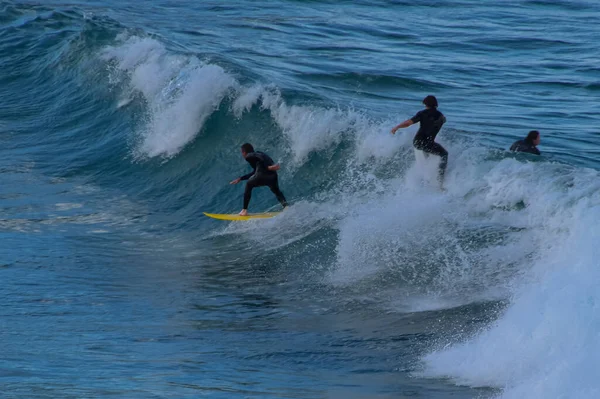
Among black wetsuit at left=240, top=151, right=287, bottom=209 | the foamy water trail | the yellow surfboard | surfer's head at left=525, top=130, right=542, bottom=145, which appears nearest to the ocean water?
the foamy water trail

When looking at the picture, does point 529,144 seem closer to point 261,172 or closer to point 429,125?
point 429,125

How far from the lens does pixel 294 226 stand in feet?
46.2

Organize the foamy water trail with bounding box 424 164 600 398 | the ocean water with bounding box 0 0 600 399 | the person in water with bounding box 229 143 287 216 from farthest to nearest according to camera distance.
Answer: the person in water with bounding box 229 143 287 216 < the ocean water with bounding box 0 0 600 399 < the foamy water trail with bounding box 424 164 600 398

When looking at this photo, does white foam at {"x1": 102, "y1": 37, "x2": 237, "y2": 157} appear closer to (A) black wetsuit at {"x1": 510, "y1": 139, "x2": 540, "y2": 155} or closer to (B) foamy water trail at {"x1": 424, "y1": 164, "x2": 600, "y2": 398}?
(A) black wetsuit at {"x1": 510, "y1": 139, "x2": 540, "y2": 155}

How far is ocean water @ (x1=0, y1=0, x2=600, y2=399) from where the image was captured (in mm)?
8547

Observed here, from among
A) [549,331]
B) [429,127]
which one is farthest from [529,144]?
[549,331]

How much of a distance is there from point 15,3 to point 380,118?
19744mm

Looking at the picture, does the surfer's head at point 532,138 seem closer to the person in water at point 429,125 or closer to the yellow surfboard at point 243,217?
the person in water at point 429,125

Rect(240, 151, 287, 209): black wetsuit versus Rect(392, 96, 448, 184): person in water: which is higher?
Rect(392, 96, 448, 184): person in water

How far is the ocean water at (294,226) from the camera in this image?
8547mm

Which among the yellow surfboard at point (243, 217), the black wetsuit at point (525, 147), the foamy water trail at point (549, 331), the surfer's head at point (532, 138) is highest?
the surfer's head at point (532, 138)

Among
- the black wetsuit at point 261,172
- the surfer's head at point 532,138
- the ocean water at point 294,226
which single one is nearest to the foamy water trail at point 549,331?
the ocean water at point 294,226

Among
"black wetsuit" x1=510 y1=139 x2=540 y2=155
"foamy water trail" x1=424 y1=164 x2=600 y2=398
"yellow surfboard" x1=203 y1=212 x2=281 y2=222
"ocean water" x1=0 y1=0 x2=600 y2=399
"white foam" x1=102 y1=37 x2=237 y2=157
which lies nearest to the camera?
"foamy water trail" x1=424 y1=164 x2=600 y2=398

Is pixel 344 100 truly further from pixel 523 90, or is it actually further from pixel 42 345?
pixel 42 345
